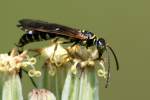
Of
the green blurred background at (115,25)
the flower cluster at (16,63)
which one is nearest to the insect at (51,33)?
the flower cluster at (16,63)

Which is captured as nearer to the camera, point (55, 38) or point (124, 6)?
point (55, 38)

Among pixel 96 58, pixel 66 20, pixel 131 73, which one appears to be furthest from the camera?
pixel 66 20

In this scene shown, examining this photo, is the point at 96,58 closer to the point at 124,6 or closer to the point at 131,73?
the point at 131,73

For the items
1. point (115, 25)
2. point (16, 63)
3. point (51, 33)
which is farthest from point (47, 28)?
point (115, 25)

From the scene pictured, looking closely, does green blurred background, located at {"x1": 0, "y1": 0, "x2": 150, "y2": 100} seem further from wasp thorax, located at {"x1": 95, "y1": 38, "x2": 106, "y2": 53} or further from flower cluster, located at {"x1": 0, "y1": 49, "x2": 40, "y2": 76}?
flower cluster, located at {"x1": 0, "y1": 49, "x2": 40, "y2": 76}

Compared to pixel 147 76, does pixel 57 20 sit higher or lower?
higher

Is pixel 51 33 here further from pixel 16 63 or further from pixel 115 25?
pixel 115 25

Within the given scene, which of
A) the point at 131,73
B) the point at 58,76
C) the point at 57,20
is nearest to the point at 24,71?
the point at 58,76
